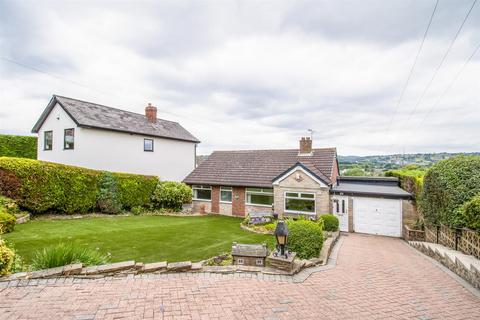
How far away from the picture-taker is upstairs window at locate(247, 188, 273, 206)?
18.8 m

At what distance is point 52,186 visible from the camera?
1373 cm

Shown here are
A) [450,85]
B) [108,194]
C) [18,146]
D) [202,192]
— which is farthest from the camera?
[202,192]

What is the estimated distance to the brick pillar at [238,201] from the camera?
19.6 meters

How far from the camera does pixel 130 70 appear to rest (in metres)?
15.2

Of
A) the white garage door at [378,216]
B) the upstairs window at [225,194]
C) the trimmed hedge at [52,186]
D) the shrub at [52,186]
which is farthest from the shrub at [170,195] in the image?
the white garage door at [378,216]

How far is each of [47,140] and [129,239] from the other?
1675cm

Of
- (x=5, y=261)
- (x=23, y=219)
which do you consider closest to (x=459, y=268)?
(x=5, y=261)

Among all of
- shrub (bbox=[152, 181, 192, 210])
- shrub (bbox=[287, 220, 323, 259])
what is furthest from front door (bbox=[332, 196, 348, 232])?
shrub (bbox=[152, 181, 192, 210])

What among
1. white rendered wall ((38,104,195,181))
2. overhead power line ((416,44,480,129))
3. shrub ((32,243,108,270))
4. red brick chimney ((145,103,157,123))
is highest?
red brick chimney ((145,103,157,123))

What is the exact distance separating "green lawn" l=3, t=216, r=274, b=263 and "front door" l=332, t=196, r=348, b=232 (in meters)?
7.00

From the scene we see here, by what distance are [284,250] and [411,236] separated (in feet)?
38.2

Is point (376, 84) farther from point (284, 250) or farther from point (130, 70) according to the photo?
point (130, 70)

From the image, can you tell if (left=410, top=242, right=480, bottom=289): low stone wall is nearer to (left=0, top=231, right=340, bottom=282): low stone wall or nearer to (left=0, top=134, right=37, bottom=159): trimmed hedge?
(left=0, top=231, right=340, bottom=282): low stone wall

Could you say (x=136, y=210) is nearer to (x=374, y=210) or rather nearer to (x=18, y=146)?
(x=18, y=146)
